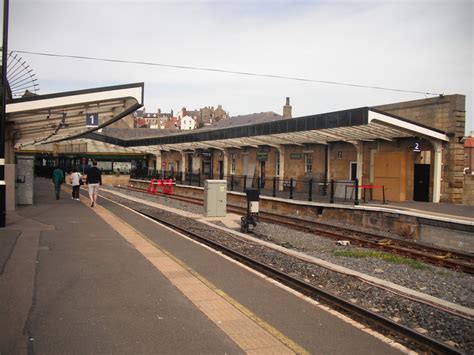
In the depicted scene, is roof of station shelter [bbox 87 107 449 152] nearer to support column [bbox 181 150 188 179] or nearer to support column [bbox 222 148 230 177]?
support column [bbox 222 148 230 177]

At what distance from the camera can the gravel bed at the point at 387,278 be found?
18.2ft

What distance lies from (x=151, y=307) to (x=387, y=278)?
196 inches

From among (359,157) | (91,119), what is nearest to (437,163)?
(359,157)

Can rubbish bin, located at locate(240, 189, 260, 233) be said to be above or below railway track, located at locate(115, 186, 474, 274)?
above

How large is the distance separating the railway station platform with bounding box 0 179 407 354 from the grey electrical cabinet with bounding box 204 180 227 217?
7.16m

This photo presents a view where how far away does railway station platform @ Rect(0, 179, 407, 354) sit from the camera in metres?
4.42

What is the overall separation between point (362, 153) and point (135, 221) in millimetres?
13182

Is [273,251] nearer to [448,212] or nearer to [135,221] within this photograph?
[135,221]

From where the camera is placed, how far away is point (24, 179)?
16781mm

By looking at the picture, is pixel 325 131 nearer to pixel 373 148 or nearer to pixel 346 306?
pixel 373 148

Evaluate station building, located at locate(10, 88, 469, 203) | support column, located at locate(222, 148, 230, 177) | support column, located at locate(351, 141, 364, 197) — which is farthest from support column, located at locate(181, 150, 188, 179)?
support column, located at locate(351, 141, 364, 197)

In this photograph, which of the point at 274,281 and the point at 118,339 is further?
the point at 274,281

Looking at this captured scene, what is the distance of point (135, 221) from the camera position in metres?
13.5

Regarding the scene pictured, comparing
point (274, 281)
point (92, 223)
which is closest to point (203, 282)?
point (274, 281)
